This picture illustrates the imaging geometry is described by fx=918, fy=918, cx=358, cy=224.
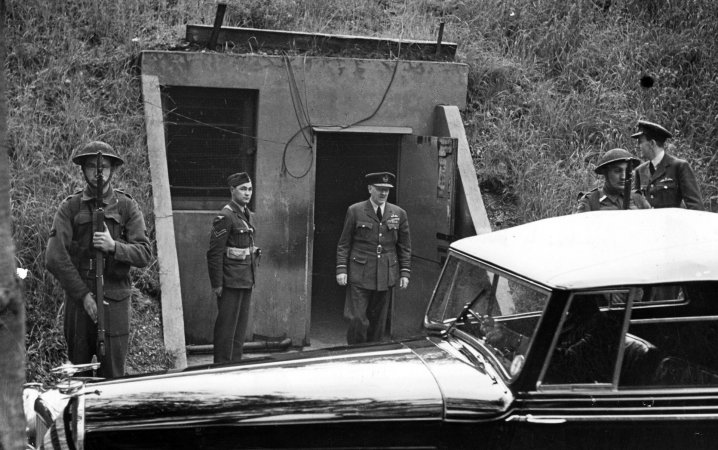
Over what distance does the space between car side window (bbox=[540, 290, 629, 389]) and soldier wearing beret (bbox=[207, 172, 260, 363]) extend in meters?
4.46

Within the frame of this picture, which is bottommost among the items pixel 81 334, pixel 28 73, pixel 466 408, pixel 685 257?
pixel 81 334

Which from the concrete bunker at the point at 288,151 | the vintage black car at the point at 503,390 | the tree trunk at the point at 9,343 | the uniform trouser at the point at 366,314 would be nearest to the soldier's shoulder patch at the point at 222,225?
the concrete bunker at the point at 288,151

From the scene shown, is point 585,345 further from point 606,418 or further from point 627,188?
point 627,188

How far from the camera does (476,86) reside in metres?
10.9

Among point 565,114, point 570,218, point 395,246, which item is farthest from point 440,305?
point 565,114

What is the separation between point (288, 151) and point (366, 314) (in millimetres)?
1924

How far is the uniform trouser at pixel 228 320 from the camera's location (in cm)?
806

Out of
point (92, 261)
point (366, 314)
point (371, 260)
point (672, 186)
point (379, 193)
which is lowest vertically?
point (366, 314)

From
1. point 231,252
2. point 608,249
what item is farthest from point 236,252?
point 608,249

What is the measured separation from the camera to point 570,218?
16.0ft

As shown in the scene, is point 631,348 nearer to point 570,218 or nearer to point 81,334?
point 570,218

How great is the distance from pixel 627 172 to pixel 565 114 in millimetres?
4029

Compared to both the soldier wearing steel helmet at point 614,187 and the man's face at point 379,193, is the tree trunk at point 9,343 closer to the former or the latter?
the soldier wearing steel helmet at point 614,187

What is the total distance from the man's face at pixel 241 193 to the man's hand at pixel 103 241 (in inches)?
72.9
